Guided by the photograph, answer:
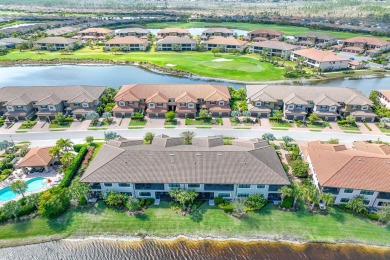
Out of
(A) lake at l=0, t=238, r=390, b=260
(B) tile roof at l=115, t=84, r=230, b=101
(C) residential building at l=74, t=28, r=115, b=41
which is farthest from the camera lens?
(C) residential building at l=74, t=28, r=115, b=41

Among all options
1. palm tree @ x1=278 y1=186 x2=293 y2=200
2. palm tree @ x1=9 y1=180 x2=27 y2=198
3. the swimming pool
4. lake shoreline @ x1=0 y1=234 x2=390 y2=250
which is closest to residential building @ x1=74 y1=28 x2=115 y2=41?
the swimming pool

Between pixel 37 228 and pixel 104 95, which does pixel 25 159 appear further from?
pixel 104 95

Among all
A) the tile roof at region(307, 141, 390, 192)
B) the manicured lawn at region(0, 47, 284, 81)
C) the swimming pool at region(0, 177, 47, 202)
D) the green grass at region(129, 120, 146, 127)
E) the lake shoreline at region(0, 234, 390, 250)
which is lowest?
the lake shoreline at region(0, 234, 390, 250)

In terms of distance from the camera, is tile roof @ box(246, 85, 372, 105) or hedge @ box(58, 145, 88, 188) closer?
hedge @ box(58, 145, 88, 188)

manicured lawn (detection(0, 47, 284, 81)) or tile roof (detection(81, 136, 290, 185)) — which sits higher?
manicured lawn (detection(0, 47, 284, 81))

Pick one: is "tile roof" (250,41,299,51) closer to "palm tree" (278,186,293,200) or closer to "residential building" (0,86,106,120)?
"residential building" (0,86,106,120)

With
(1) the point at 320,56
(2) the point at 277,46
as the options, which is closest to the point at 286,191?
(1) the point at 320,56

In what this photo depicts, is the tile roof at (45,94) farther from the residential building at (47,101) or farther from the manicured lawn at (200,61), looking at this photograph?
the manicured lawn at (200,61)

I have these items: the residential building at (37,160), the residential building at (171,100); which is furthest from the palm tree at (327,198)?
the residential building at (37,160)

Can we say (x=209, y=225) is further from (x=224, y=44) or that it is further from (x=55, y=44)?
(x=55, y=44)
